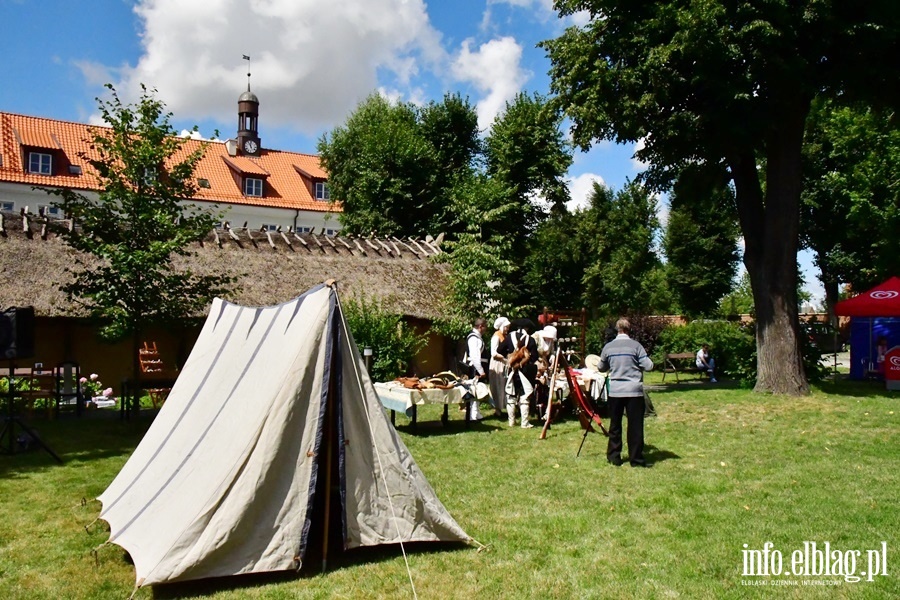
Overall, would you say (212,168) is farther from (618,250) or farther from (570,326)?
(570,326)

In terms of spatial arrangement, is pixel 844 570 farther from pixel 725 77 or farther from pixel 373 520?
pixel 725 77

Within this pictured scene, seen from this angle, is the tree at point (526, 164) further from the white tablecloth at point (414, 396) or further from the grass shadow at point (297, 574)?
the grass shadow at point (297, 574)

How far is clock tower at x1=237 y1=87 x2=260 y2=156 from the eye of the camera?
159 ft

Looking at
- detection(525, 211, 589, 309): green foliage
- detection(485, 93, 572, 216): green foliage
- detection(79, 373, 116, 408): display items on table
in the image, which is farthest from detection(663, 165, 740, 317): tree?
detection(79, 373, 116, 408): display items on table

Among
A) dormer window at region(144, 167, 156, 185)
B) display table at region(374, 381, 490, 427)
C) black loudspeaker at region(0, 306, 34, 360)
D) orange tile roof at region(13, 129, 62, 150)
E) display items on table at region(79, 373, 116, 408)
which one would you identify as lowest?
display items on table at region(79, 373, 116, 408)

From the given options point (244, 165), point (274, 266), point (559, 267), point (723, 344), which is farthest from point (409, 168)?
point (244, 165)

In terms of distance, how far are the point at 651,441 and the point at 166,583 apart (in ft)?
25.1

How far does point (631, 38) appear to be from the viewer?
15.4m

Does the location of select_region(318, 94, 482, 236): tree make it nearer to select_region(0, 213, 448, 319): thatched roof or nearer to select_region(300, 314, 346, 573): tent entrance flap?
select_region(0, 213, 448, 319): thatched roof

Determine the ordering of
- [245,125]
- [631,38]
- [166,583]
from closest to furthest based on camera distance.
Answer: [166,583]
[631,38]
[245,125]

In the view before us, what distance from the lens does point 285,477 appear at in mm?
5434

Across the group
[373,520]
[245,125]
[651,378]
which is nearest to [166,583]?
[373,520]

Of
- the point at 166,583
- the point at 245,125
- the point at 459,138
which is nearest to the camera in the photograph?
the point at 166,583

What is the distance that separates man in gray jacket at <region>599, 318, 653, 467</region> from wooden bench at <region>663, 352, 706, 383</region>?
45.1 feet
